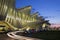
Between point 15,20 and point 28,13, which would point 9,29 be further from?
point 28,13

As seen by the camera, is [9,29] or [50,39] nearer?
[50,39]

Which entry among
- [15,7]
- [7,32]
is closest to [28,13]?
[15,7]

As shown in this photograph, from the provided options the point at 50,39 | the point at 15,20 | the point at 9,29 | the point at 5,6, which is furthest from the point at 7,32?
the point at 50,39

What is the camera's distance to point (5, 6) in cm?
479

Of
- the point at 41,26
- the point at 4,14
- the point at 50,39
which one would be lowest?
the point at 50,39

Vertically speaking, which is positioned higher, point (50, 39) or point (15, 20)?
point (15, 20)

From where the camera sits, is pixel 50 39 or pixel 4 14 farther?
pixel 4 14

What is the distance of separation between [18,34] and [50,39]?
82 centimetres

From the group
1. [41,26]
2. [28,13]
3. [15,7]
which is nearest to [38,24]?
[41,26]

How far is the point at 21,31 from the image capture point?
15.2ft

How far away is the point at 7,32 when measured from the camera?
4594mm

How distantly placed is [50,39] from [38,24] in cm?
57

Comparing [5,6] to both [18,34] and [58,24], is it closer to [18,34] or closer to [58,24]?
[18,34]

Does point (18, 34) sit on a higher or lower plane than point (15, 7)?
lower
